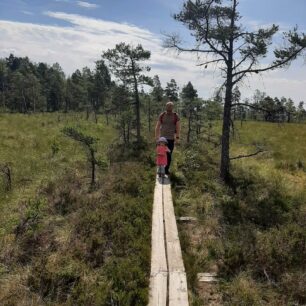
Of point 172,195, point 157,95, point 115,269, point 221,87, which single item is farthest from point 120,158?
point 157,95

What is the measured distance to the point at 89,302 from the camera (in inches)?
203

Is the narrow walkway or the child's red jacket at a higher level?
the child's red jacket

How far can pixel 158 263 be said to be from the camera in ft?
20.0

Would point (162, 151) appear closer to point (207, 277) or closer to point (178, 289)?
point (207, 277)

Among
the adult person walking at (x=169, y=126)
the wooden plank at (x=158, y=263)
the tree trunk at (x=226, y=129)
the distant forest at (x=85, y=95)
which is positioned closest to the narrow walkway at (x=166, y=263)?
the wooden plank at (x=158, y=263)

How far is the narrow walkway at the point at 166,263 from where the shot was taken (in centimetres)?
514

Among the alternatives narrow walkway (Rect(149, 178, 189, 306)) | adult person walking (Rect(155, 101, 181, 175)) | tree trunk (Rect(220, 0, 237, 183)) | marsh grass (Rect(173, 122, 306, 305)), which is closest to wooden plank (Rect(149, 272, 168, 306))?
narrow walkway (Rect(149, 178, 189, 306))

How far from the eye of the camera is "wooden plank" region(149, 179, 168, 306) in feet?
16.9

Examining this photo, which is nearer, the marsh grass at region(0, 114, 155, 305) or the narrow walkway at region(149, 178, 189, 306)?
the narrow walkway at region(149, 178, 189, 306)

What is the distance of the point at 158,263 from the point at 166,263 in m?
0.13

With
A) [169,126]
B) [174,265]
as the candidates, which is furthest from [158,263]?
[169,126]

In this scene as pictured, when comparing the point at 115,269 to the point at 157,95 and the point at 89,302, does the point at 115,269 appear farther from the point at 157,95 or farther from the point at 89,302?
the point at 157,95

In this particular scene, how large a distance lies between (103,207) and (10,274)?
309cm

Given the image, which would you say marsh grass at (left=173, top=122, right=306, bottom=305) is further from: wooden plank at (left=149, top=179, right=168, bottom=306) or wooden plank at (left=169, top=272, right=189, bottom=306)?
wooden plank at (left=149, top=179, right=168, bottom=306)
